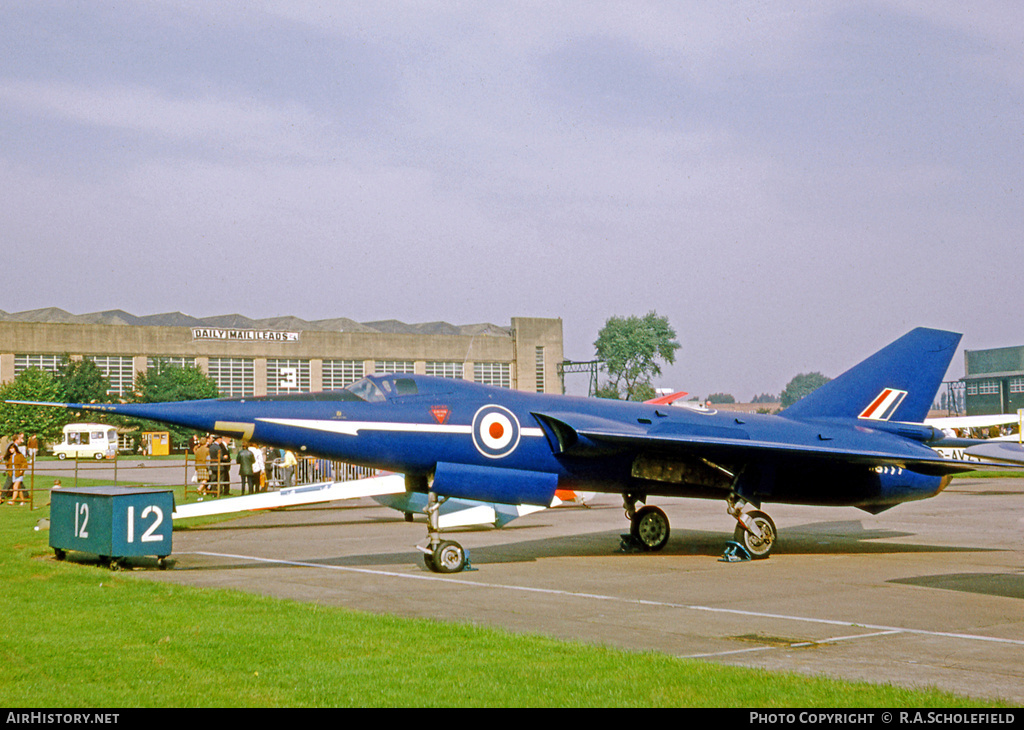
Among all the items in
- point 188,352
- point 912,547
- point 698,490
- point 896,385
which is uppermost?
point 188,352

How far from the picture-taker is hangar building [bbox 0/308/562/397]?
8438 cm

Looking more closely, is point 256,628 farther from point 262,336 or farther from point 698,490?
point 262,336

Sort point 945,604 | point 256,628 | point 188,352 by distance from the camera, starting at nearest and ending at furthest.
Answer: point 256,628, point 945,604, point 188,352

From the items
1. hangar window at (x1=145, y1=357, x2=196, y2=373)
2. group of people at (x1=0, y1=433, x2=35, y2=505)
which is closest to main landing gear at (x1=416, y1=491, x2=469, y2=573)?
group of people at (x1=0, y1=433, x2=35, y2=505)

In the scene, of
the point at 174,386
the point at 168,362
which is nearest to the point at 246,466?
the point at 174,386

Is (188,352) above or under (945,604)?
above

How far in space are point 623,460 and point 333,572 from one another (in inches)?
203

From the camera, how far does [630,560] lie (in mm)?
16125

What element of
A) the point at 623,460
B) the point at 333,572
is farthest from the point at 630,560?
the point at 333,572

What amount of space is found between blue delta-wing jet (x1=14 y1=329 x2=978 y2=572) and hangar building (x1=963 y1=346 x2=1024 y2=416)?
324 ft

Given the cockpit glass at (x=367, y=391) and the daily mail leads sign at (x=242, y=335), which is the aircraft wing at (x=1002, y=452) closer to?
the cockpit glass at (x=367, y=391)

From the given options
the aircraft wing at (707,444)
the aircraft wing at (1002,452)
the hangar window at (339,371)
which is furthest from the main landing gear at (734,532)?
the hangar window at (339,371)

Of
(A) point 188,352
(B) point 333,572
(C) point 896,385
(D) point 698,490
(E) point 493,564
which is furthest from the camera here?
(A) point 188,352

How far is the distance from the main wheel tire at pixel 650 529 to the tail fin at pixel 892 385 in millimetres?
3463
